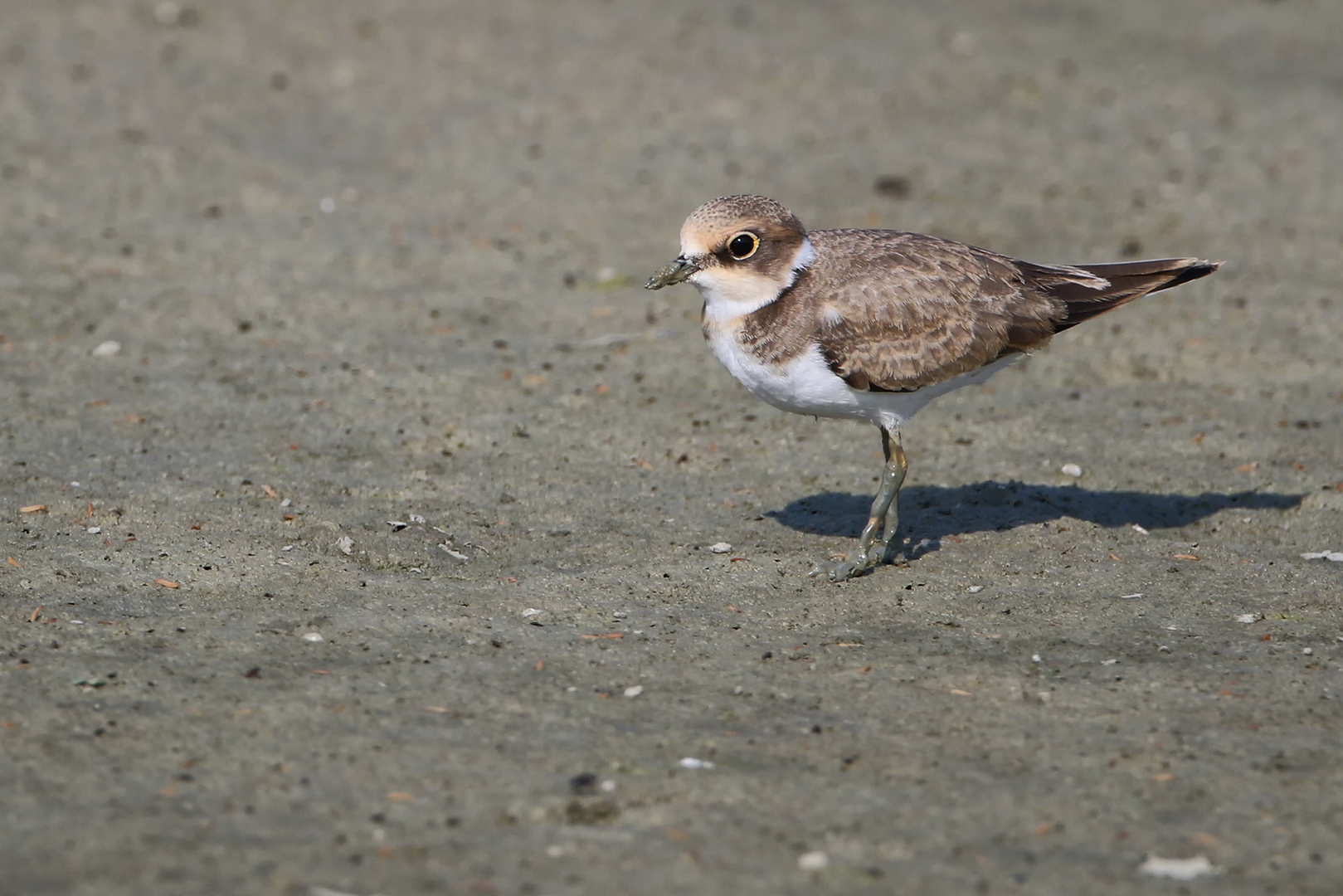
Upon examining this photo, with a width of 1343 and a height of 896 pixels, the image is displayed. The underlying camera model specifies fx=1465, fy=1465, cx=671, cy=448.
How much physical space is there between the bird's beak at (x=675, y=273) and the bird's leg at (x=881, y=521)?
1.28 meters

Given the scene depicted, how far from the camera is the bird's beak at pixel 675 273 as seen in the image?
675cm

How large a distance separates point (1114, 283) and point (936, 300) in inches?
43.5

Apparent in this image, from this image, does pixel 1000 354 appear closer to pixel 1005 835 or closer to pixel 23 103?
pixel 1005 835

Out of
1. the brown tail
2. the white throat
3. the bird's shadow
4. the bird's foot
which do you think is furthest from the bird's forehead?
the bird's shadow

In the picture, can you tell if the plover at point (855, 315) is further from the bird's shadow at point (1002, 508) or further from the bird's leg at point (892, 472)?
the bird's shadow at point (1002, 508)

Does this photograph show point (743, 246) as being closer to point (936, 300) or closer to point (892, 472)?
point (936, 300)

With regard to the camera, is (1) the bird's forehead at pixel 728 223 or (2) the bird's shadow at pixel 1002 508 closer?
(1) the bird's forehead at pixel 728 223

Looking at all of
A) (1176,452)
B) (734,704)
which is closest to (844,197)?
(1176,452)

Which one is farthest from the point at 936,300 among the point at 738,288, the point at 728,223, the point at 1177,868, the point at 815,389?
the point at 1177,868

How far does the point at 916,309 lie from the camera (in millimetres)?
6930

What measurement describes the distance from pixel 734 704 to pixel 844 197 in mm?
8117

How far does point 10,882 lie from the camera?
4.41m

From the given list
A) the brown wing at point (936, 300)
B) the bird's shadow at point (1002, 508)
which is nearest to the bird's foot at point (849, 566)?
the bird's shadow at point (1002, 508)

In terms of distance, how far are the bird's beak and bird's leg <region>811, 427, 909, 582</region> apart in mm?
1280
